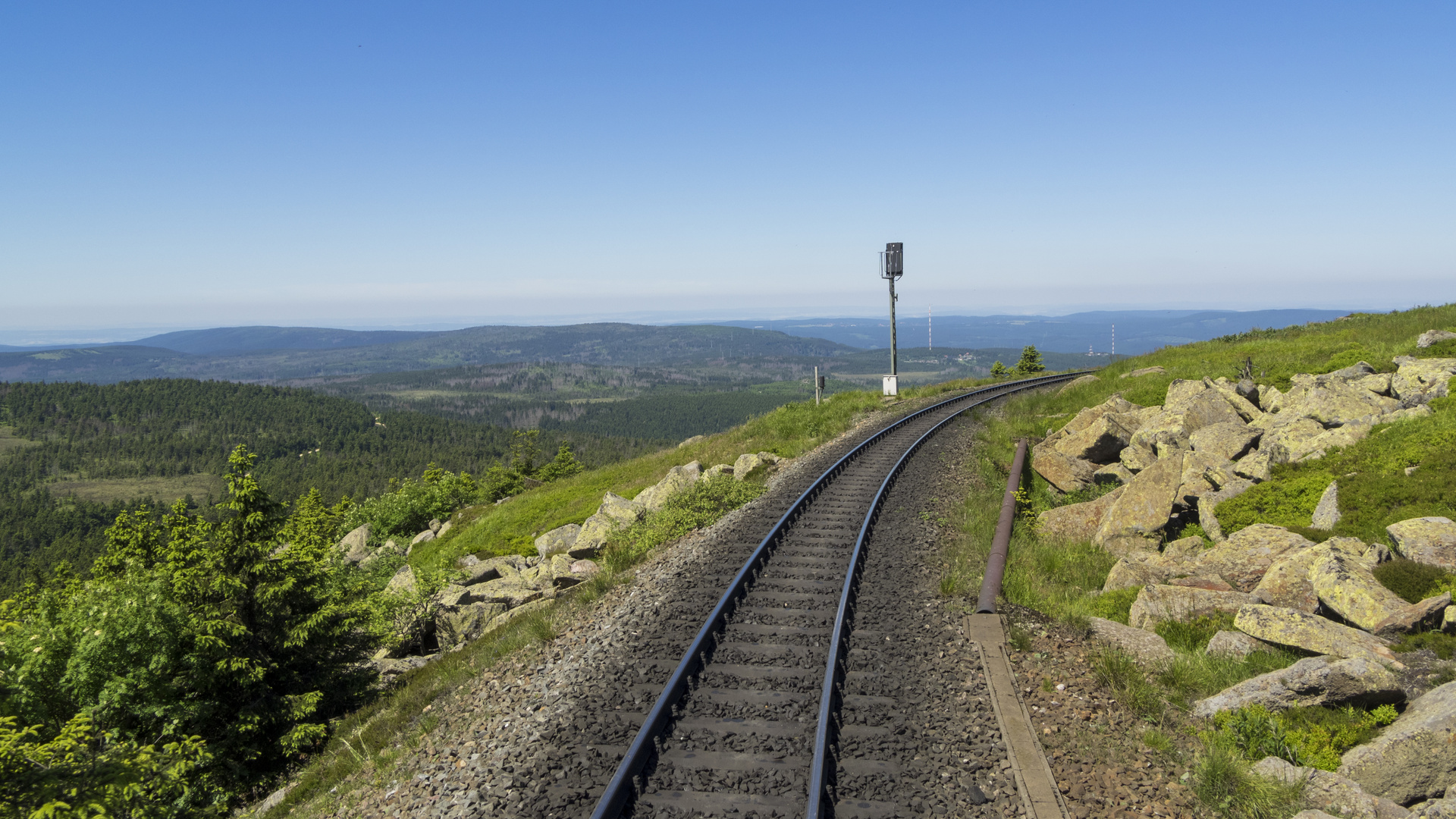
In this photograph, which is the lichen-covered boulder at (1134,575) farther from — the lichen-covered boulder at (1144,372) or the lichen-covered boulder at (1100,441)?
the lichen-covered boulder at (1144,372)

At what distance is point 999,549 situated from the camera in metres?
11.7

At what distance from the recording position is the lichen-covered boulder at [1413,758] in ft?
17.7

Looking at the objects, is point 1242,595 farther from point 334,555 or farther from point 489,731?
point 334,555

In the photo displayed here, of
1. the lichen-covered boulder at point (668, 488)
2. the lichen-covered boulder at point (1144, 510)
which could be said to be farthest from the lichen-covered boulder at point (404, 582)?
the lichen-covered boulder at point (1144, 510)

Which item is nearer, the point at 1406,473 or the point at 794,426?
Result: the point at 1406,473

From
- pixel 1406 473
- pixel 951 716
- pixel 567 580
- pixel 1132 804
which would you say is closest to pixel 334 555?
pixel 567 580

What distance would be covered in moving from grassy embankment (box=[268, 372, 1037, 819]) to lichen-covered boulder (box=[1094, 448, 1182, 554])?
7855 millimetres

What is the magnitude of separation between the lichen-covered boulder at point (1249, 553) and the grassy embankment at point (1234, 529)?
0.58m

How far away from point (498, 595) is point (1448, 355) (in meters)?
22.7

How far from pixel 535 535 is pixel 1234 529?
23.8 metres

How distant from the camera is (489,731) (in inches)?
293

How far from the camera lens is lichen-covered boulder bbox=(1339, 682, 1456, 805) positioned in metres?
5.39

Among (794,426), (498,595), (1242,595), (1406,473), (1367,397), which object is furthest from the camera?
(794,426)

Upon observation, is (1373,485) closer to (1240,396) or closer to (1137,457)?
(1137,457)
